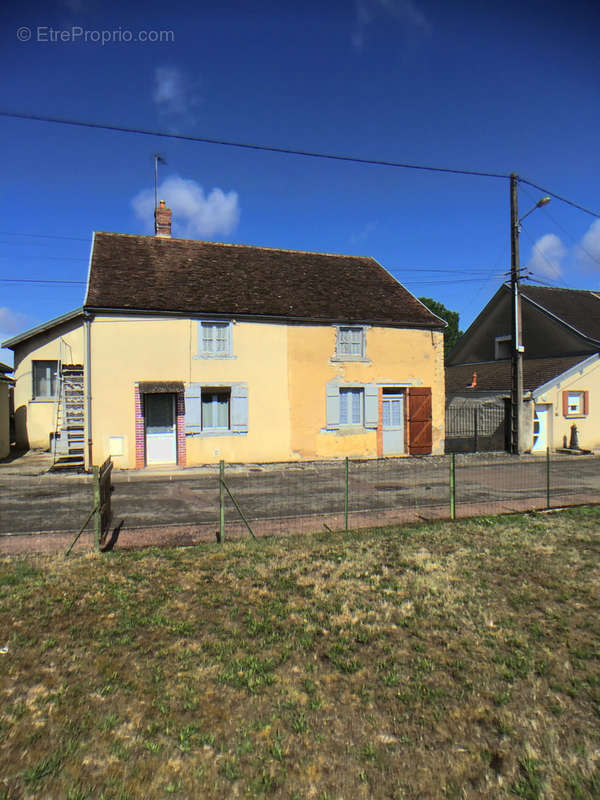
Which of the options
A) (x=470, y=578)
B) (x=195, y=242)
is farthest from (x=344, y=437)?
(x=470, y=578)

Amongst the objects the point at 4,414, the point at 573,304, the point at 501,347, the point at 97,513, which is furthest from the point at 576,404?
the point at 4,414

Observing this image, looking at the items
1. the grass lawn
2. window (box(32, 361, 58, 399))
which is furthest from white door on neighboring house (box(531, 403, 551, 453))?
window (box(32, 361, 58, 399))

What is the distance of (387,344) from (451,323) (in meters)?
39.2

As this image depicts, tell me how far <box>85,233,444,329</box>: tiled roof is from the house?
0.06 m

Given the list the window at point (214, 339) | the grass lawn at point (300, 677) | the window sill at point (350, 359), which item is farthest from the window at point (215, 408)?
the grass lawn at point (300, 677)

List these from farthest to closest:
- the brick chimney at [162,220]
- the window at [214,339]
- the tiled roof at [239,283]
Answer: the brick chimney at [162,220] < the window at [214,339] < the tiled roof at [239,283]

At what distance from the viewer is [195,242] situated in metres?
18.2

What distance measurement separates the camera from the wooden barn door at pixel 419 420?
17.5 meters

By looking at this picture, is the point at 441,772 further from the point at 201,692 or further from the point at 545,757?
the point at 201,692

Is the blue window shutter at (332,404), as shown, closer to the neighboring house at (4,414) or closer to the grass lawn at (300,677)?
the grass lawn at (300,677)

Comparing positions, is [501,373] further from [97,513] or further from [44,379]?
[97,513]

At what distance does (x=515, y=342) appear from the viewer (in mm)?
18297

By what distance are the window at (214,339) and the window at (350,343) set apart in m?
3.75

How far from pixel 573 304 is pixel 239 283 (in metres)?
17.0
